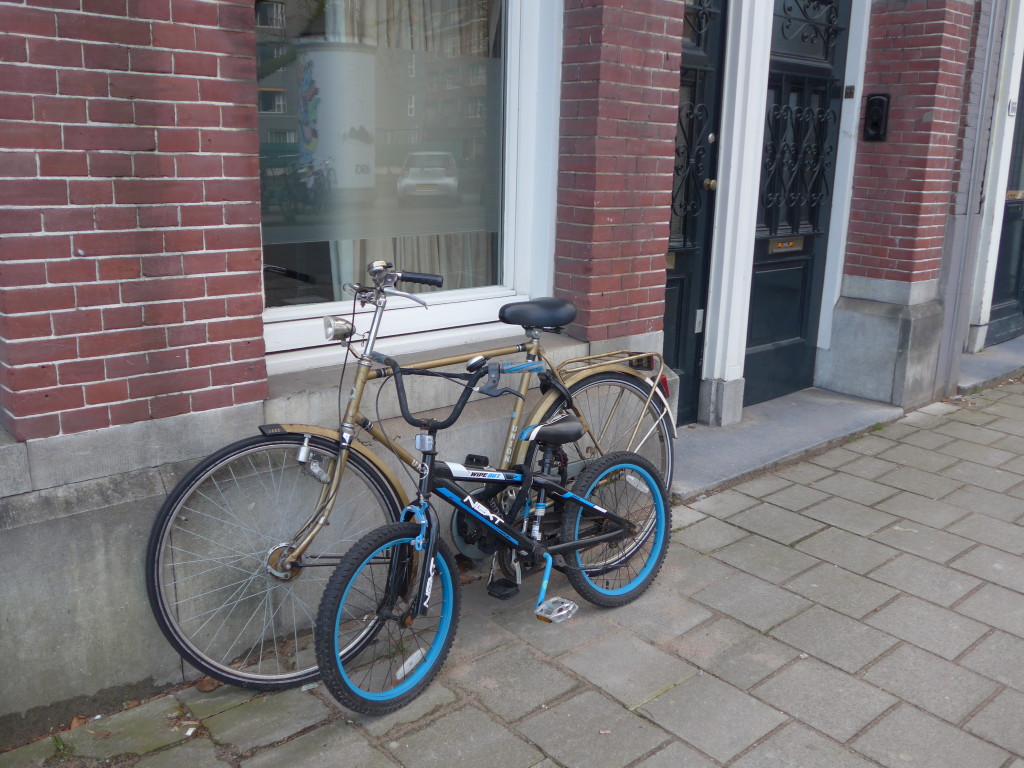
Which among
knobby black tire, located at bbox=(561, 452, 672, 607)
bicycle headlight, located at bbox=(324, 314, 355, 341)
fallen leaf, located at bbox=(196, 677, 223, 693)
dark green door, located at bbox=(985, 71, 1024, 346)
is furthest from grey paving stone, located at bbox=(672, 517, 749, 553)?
dark green door, located at bbox=(985, 71, 1024, 346)

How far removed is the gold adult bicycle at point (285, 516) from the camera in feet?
9.71

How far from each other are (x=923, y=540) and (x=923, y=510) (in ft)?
1.27

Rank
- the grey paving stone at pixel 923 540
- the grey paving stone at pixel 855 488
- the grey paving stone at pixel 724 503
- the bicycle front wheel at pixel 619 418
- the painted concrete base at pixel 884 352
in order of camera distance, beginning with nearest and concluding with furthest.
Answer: the bicycle front wheel at pixel 619 418, the grey paving stone at pixel 923 540, the grey paving stone at pixel 724 503, the grey paving stone at pixel 855 488, the painted concrete base at pixel 884 352

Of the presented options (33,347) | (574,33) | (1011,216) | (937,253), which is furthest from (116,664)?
(1011,216)

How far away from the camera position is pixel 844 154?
6.22 meters

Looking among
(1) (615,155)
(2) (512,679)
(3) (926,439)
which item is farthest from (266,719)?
(3) (926,439)

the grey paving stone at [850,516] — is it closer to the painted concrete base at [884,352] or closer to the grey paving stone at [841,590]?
the grey paving stone at [841,590]

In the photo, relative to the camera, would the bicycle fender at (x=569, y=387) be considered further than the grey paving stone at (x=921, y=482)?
No

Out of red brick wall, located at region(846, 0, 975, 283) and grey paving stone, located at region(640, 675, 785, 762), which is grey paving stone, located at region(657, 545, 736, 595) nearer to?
grey paving stone, located at region(640, 675, 785, 762)

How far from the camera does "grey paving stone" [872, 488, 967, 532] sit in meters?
4.56

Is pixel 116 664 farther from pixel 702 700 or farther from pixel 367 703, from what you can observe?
pixel 702 700

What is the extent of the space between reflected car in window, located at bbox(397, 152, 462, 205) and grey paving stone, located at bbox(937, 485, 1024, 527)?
9.91ft

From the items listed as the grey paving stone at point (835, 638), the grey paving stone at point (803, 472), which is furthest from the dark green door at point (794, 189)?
the grey paving stone at point (835, 638)

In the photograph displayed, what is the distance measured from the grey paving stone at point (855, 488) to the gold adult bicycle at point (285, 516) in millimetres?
1973
